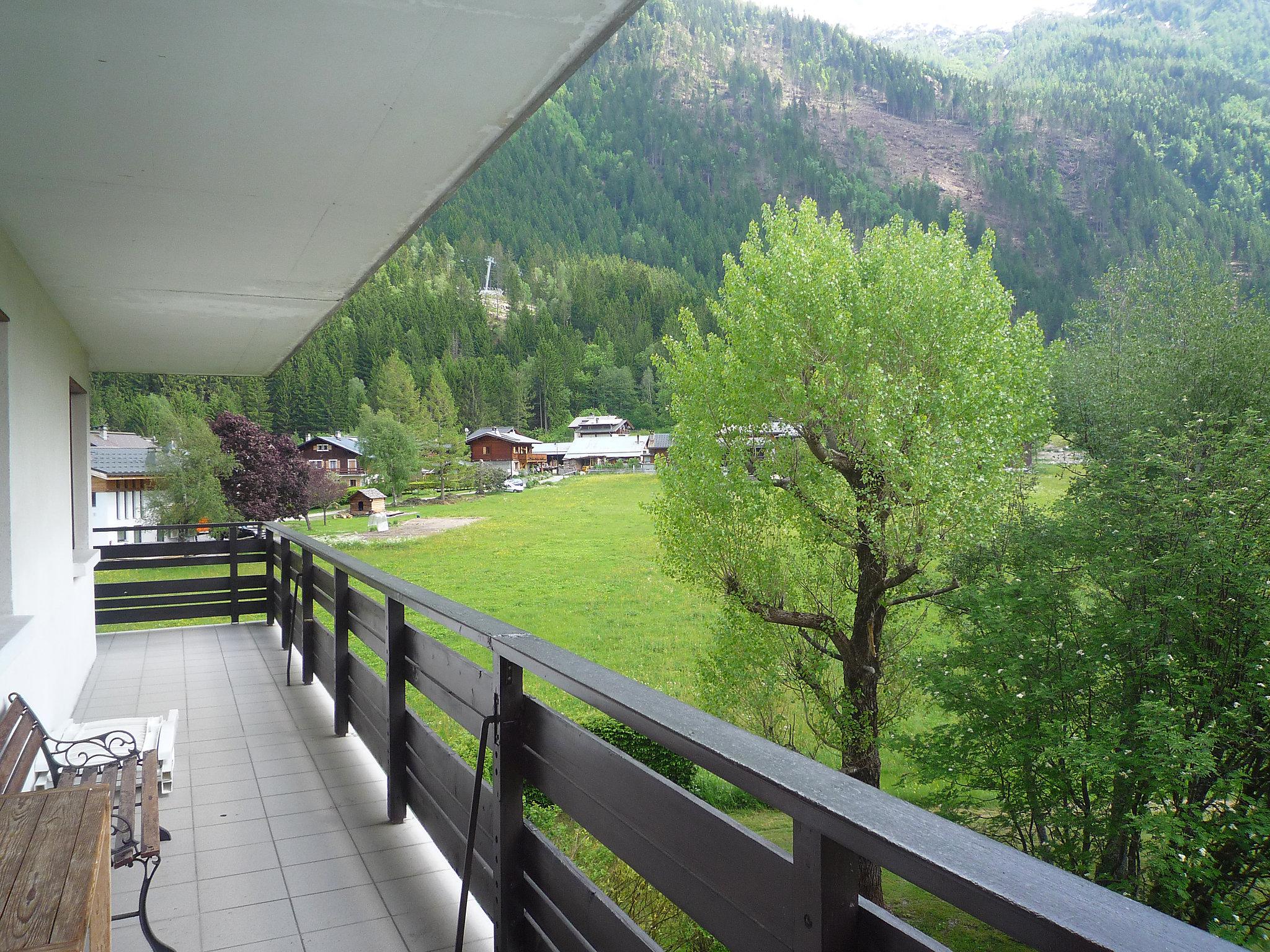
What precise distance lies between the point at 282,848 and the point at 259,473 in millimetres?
35909

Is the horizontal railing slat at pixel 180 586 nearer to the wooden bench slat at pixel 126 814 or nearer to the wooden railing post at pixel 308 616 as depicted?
the wooden railing post at pixel 308 616

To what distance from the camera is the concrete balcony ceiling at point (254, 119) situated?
155 centimetres

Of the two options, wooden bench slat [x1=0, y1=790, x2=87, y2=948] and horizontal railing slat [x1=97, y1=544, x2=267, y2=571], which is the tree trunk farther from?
wooden bench slat [x1=0, y1=790, x2=87, y2=948]

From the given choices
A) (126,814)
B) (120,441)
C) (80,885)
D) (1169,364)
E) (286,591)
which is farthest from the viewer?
(120,441)

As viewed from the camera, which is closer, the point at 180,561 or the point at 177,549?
the point at 177,549

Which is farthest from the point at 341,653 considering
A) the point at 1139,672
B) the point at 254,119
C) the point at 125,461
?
the point at 125,461

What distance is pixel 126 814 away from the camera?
2.31 m

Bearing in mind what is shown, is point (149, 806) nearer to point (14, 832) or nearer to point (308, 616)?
point (14, 832)

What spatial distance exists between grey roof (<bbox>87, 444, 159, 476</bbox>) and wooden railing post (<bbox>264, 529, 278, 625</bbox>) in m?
30.9

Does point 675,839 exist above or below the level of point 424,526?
above

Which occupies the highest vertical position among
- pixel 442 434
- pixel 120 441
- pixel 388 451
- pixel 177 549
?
pixel 442 434

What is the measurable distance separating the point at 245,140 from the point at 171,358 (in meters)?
4.55

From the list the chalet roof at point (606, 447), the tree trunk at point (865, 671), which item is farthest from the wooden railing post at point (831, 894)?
the chalet roof at point (606, 447)

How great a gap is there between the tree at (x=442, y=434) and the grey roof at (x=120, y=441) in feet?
56.3
